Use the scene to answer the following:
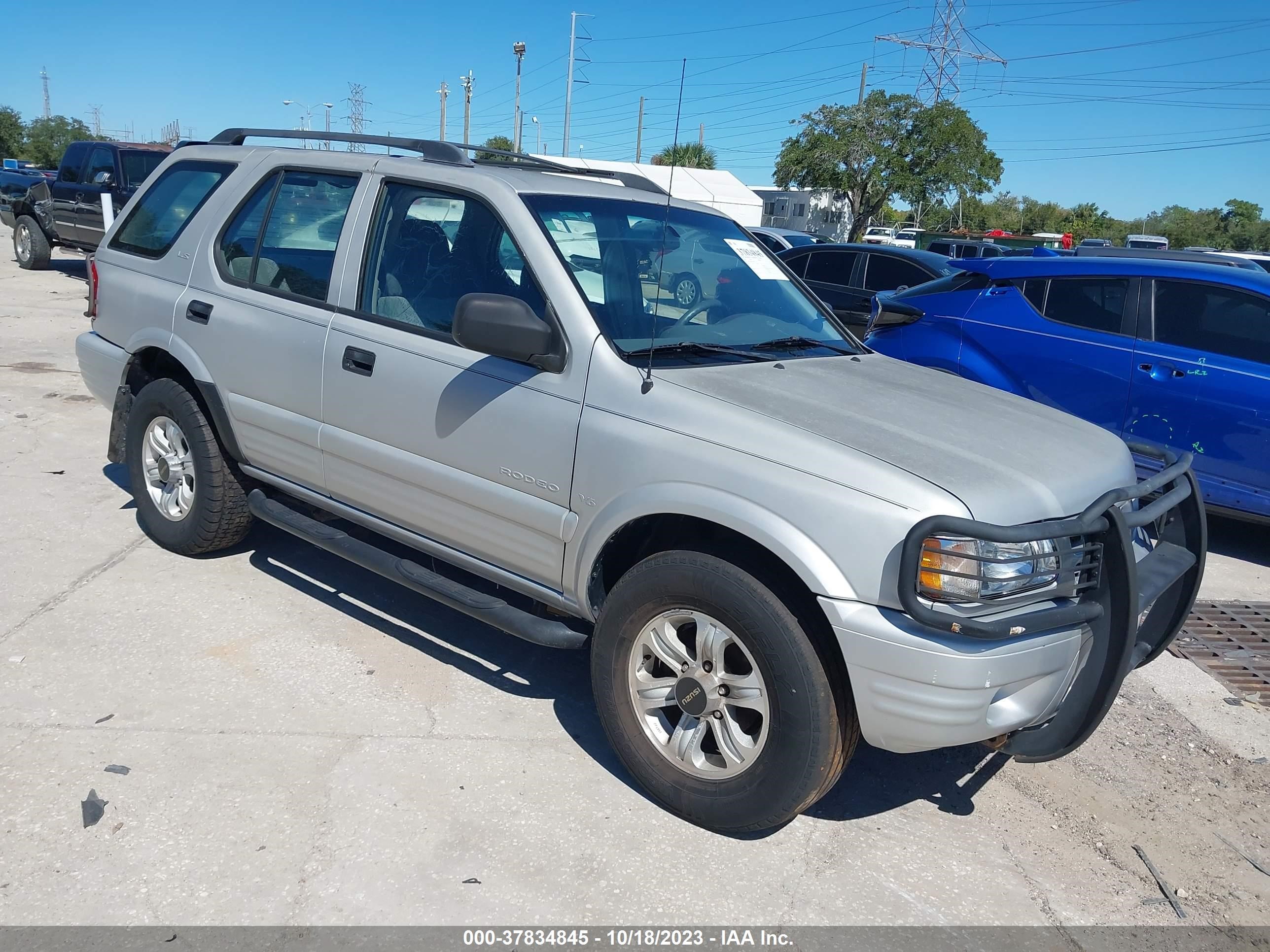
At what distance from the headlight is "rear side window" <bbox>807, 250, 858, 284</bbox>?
368 inches

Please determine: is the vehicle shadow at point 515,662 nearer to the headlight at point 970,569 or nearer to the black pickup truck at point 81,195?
the headlight at point 970,569

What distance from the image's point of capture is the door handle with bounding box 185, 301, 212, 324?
4461 mm

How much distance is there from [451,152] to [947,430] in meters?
2.29

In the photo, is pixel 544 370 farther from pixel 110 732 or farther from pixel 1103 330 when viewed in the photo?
pixel 1103 330

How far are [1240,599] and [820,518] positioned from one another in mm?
4156

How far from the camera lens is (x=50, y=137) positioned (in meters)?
92.2

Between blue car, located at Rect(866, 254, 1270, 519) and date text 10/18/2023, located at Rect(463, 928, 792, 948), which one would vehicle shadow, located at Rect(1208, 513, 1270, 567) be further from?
date text 10/18/2023, located at Rect(463, 928, 792, 948)

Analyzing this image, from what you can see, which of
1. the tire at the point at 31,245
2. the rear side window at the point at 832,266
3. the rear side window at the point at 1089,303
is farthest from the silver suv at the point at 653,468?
the tire at the point at 31,245

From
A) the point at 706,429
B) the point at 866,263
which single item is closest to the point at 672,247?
the point at 706,429

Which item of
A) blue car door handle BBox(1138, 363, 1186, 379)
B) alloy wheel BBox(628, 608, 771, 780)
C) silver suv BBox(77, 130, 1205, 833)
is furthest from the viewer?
blue car door handle BBox(1138, 363, 1186, 379)

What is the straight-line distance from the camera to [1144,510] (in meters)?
3.19

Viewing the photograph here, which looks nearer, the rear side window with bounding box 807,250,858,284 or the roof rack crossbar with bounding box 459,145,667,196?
the roof rack crossbar with bounding box 459,145,667,196

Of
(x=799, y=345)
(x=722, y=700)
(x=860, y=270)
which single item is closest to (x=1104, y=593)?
(x=722, y=700)

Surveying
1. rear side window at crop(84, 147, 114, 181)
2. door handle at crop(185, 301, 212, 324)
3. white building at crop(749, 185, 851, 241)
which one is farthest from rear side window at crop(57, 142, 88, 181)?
white building at crop(749, 185, 851, 241)
